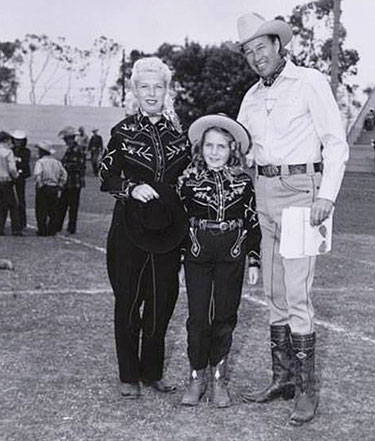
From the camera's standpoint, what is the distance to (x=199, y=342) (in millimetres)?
5418

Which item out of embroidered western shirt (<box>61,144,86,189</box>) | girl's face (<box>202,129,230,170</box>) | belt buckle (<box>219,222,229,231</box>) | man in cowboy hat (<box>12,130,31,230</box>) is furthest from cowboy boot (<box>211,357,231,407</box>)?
embroidered western shirt (<box>61,144,86,189</box>)

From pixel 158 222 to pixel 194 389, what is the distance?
1.03 m

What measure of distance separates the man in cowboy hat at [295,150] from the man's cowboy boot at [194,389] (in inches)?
22.3

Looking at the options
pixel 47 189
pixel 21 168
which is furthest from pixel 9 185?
pixel 21 168

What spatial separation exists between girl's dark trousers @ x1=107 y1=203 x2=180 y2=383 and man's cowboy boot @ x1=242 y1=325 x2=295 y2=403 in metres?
0.65

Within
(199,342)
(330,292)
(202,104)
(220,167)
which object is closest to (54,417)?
(199,342)

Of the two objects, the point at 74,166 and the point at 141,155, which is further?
the point at 74,166

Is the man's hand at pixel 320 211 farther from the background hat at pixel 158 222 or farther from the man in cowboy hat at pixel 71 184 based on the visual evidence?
the man in cowboy hat at pixel 71 184

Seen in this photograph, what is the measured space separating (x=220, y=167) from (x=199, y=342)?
1036mm

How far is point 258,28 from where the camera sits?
207 inches

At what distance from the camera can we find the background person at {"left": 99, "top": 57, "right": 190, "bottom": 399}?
536 cm

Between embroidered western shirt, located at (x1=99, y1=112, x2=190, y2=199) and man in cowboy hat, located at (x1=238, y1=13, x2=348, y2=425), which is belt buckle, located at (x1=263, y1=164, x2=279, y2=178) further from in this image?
embroidered western shirt, located at (x1=99, y1=112, x2=190, y2=199)

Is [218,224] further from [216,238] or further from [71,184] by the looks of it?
[71,184]

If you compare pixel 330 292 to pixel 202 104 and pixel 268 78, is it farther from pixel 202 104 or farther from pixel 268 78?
pixel 202 104
